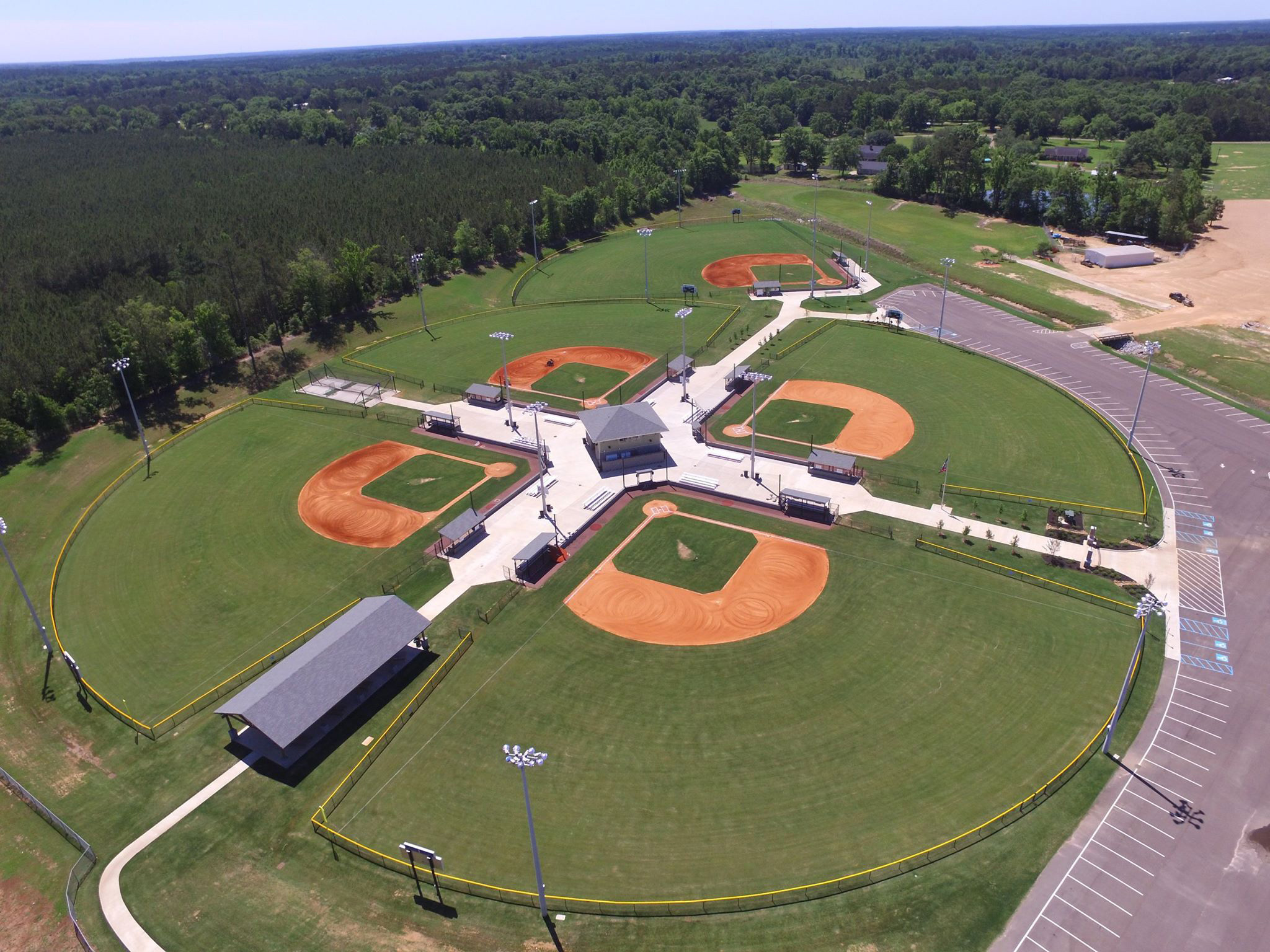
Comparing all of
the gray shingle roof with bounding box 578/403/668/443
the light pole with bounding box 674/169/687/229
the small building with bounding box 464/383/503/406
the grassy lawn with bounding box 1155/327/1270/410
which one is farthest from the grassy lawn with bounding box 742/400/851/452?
the light pole with bounding box 674/169/687/229

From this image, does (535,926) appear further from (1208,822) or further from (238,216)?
(238,216)

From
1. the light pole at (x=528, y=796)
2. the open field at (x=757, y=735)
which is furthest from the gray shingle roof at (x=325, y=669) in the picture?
the light pole at (x=528, y=796)

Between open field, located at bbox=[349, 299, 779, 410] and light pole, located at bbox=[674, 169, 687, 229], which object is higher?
light pole, located at bbox=[674, 169, 687, 229]

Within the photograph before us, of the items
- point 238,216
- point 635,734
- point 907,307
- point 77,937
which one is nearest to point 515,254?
point 238,216

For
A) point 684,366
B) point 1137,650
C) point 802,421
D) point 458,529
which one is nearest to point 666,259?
point 684,366

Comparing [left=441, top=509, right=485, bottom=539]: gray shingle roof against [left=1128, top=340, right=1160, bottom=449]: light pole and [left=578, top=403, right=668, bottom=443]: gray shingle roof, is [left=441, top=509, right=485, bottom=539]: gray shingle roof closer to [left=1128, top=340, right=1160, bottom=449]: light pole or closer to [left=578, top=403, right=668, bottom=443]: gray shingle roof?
[left=578, top=403, right=668, bottom=443]: gray shingle roof

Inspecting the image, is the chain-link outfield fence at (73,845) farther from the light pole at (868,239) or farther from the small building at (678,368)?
the light pole at (868,239)
